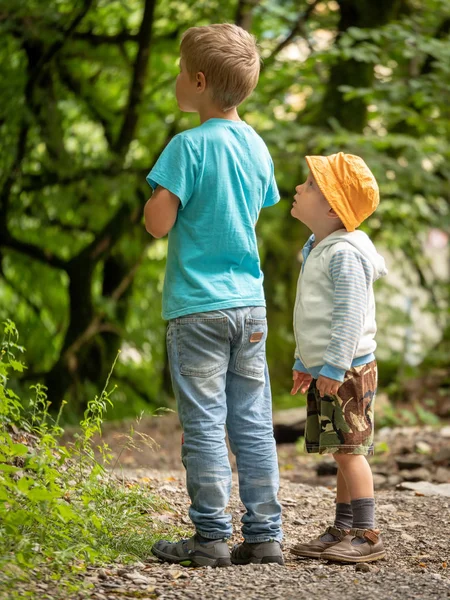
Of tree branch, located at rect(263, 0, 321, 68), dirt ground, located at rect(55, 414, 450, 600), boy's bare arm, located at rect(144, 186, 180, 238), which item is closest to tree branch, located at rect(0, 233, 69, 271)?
tree branch, located at rect(263, 0, 321, 68)

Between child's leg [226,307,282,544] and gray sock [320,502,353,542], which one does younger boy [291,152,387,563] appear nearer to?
gray sock [320,502,353,542]

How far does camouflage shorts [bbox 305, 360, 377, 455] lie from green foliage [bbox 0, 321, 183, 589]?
0.78 meters

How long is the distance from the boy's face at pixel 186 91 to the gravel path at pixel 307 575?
1.60 meters

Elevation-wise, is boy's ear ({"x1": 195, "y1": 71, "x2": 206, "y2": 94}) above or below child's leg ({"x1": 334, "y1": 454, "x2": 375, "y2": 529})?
above

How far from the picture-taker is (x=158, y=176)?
9.43ft

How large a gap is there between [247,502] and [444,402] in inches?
226

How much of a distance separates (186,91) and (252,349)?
944mm

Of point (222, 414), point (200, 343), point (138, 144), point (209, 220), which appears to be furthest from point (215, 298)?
point (138, 144)

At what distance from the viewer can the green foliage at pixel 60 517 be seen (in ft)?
8.45

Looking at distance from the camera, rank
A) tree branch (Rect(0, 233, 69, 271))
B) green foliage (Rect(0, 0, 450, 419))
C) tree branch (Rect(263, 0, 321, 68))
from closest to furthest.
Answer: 1. green foliage (Rect(0, 0, 450, 419))
2. tree branch (Rect(263, 0, 321, 68))
3. tree branch (Rect(0, 233, 69, 271))

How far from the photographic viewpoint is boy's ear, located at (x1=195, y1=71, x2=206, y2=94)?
9.69 ft

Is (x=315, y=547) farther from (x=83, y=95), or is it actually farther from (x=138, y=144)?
(x=83, y=95)

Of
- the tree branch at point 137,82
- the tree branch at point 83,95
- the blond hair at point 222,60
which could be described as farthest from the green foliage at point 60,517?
the tree branch at point 83,95

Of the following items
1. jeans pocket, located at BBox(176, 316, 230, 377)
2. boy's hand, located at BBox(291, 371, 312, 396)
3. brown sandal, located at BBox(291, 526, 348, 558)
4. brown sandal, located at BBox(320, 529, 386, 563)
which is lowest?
brown sandal, located at BBox(291, 526, 348, 558)
